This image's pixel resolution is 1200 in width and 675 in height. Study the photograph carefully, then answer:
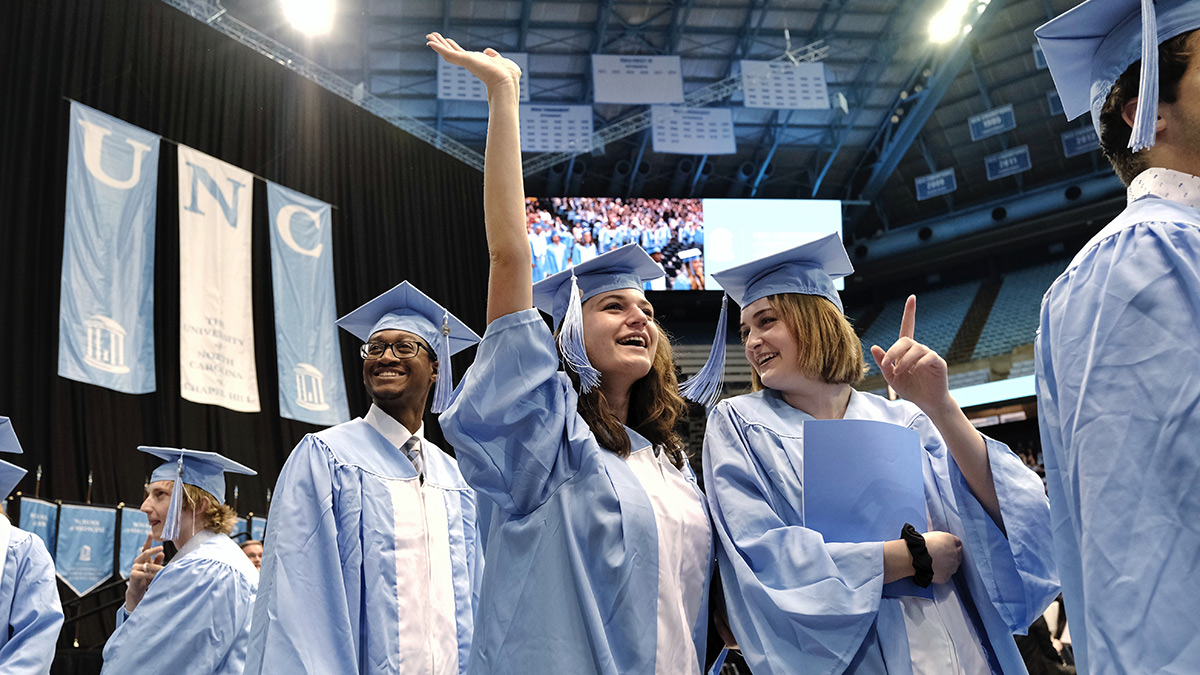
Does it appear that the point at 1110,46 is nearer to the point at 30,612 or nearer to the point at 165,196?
the point at 30,612

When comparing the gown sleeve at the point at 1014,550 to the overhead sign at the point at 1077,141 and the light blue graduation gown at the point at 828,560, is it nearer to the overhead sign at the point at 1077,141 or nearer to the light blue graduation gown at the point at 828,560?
the light blue graduation gown at the point at 828,560

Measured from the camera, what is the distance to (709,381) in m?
2.43

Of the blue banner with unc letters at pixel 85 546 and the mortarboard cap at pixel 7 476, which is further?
the blue banner with unc letters at pixel 85 546

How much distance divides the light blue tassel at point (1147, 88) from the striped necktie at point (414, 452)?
2265mm

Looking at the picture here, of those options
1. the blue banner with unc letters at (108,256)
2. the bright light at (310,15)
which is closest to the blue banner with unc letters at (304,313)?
the blue banner with unc letters at (108,256)

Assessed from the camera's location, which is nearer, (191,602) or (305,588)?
(305,588)

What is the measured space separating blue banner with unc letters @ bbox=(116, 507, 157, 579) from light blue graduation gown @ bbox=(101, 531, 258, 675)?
4.09 metres

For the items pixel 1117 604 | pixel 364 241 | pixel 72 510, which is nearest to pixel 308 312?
pixel 364 241

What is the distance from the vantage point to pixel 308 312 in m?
9.35

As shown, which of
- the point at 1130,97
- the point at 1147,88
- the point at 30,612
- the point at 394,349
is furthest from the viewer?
the point at 30,612

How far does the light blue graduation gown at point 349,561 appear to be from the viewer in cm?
238

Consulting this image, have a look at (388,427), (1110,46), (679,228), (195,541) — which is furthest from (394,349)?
(679,228)

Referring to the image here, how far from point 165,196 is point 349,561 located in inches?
274

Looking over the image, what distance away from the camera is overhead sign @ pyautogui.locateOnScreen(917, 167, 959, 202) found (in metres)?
18.0
